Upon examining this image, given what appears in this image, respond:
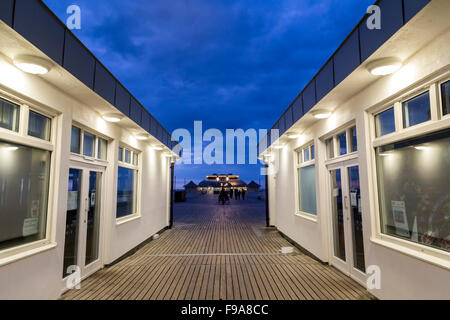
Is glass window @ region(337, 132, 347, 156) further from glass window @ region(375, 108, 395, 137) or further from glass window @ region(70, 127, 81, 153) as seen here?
glass window @ region(70, 127, 81, 153)

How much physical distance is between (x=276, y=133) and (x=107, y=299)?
5.35 meters

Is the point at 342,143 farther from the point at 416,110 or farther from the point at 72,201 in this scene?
the point at 72,201

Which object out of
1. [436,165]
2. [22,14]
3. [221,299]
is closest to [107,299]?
[221,299]

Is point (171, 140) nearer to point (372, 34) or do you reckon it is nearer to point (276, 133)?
point (276, 133)

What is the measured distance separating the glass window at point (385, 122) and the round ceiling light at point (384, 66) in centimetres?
53

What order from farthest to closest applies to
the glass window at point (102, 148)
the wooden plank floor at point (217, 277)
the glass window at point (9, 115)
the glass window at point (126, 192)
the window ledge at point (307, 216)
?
the glass window at point (126, 192)
the window ledge at point (307, 216)
the glass window at point (102, 148)
the wooden plank floor at point (217, 277)
the glass window at point (9, 115)

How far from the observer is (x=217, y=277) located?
3.80 metres

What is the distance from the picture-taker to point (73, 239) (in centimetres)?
363

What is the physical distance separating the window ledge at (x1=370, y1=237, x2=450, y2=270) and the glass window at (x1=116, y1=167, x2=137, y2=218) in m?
4.54

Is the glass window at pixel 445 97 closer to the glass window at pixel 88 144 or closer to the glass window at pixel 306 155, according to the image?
the glass window at pixel 306 155

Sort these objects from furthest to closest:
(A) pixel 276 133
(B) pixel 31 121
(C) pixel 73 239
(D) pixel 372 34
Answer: (A) pixel 276 133 → (C) pixel 73 239 → (B) pixel 31 121 → (D) pixel 372 34

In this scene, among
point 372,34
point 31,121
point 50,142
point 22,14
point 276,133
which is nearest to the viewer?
point 22,14

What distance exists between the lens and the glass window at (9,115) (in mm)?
2371

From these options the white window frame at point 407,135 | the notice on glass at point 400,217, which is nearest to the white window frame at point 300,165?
the white window frame at point 407,135
